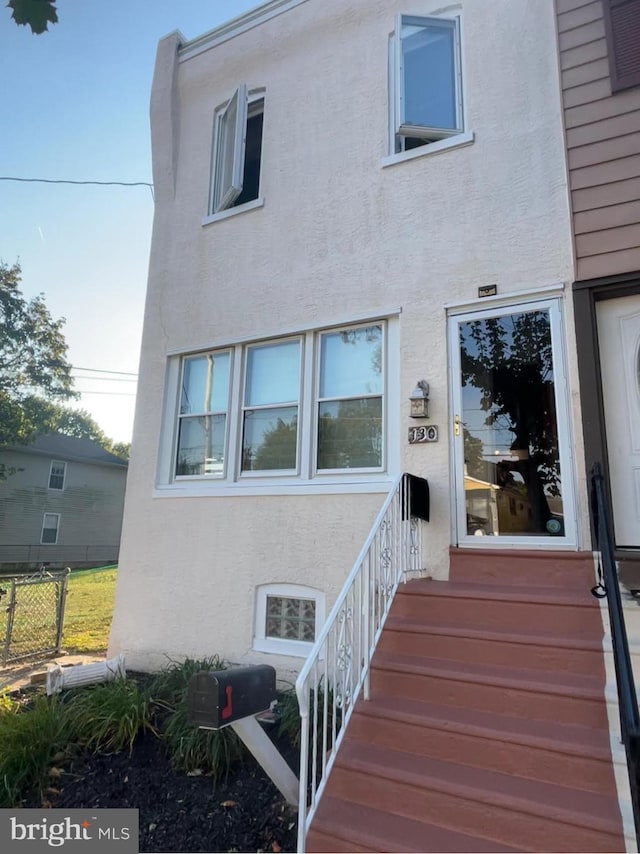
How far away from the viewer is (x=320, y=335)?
5266mm

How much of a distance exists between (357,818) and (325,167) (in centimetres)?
550

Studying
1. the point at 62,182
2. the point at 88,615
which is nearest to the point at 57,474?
the point at 88,615

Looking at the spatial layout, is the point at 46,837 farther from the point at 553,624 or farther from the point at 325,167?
the point at 325,167

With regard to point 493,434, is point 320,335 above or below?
above

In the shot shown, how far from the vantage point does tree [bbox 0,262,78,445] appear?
69.8ft

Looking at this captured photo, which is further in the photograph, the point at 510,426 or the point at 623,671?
the point at 510,426

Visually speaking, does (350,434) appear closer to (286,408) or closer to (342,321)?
(286,408)

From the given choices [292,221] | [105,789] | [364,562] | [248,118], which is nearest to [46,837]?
[105,789]

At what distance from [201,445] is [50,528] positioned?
18.8 m

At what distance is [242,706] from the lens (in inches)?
109

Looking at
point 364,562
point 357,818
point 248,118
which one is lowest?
point 357,818

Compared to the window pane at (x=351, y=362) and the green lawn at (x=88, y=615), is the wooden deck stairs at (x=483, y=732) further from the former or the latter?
the green lawn at (x=88, y=615)

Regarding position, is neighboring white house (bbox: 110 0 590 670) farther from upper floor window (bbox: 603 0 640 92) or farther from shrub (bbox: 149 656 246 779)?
shrub (bbox: 149 656 246 779)

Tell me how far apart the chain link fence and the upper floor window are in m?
7.48
